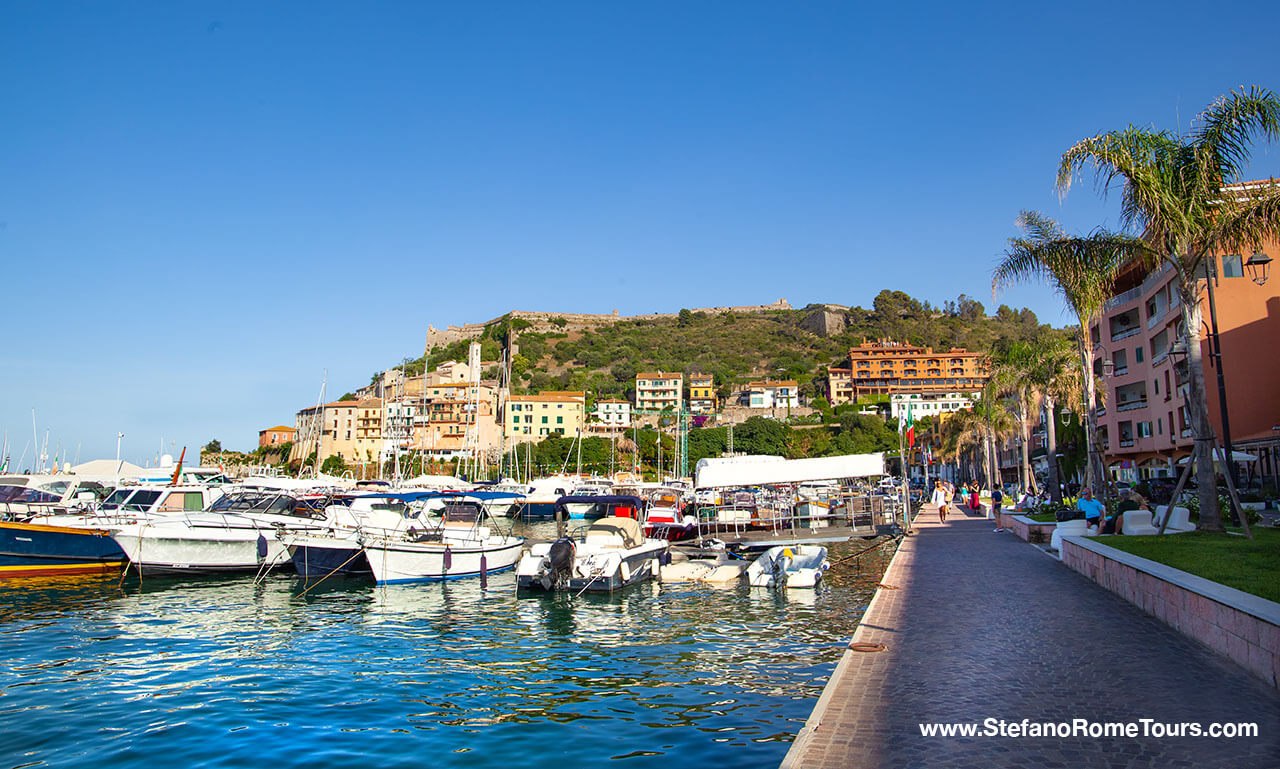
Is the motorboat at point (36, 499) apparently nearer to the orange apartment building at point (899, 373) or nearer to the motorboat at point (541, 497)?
the motorboat at point (541, 497)

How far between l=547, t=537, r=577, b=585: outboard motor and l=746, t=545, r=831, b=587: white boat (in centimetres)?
480

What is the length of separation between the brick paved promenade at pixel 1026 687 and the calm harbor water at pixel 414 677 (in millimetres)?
1170

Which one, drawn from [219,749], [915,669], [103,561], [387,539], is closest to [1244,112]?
[915,669]

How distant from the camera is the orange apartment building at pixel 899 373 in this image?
6073 inches

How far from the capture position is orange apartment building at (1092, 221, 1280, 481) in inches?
1458

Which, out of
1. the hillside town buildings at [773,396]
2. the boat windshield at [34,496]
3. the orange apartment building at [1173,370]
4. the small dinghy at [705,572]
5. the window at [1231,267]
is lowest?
the small dinghy at [705,572]

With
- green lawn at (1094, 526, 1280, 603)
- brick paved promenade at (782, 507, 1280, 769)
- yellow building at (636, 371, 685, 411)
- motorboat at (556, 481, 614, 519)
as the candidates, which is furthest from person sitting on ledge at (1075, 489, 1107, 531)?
yellow building at (636, 371, 685, 411)

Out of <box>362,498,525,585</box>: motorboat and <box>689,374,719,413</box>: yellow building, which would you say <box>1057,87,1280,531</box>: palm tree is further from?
<box>689,374,719,413</box>: yellow building

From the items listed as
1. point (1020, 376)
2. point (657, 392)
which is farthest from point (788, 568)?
point (657, 392)

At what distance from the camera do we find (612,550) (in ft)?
71.9

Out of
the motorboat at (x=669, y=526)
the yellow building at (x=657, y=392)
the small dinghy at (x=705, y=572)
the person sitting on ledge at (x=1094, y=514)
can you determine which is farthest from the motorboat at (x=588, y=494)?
the yellow building at (x=657, y=392)

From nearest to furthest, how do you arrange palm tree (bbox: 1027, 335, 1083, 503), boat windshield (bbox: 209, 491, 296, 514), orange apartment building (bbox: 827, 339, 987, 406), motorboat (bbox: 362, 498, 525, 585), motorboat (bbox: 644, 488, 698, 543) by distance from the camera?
motorboat (bbox: 362, 498, 525, 585), boat windshield (bbox: 209, 491, 296, 514), motorboat (bbox: 644, 488, 698, 543), palm tree (bbox: 1027, 335, 1083, 503), orange apartment building (bbox: 827, 339, 987, 406)

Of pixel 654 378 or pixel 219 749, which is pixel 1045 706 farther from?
pixel 654 378

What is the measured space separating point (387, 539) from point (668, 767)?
1694 centimetres
